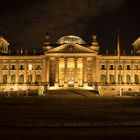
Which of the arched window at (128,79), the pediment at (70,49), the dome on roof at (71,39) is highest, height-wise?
the dome on roof at (71,39)

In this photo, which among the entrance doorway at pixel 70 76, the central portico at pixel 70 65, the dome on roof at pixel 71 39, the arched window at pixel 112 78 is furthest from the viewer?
the dome on roof at pixel 71 39

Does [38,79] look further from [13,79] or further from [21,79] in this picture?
[13,79]

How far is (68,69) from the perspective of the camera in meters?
99.6

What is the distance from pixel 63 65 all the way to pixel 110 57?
57.9 ft

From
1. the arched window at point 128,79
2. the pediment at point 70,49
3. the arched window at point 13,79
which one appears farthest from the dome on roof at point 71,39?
the arched window at point 13,79

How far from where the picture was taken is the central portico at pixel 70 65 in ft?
322

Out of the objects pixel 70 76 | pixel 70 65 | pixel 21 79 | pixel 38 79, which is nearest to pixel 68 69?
pixel 70 65

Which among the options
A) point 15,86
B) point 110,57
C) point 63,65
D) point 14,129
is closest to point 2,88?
point 15,86

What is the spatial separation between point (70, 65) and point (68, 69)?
5.44ft

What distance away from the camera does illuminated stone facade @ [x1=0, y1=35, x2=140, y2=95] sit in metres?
98.2

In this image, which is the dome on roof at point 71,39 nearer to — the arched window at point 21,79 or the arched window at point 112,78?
the arched window at point 112,78

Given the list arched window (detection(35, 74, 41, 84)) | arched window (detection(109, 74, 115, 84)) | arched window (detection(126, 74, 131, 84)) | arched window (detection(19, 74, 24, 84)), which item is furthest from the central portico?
arched window (detection(126, 74, 131, 84))

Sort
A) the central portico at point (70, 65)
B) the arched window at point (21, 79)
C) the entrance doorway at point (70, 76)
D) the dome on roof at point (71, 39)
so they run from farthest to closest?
the dome on roof at point (71, 39), the arched window at point (21, 79), the entrance doorway at point (70, 76), the central portico at point (70, 65)

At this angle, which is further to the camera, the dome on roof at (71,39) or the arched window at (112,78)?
the dome on roof at (71,39)
